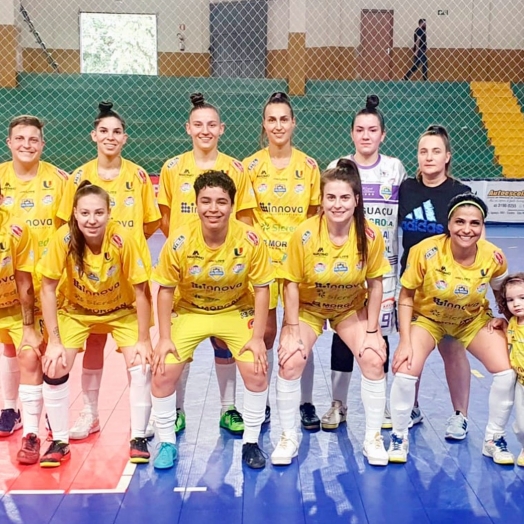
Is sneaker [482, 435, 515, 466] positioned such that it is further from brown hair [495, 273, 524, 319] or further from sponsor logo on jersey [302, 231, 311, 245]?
sponsor logo on jersey [302, 231, 311, 245]

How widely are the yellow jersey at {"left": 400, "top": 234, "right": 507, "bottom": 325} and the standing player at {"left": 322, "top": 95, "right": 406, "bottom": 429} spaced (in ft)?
0.98

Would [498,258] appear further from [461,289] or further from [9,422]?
[9,422]

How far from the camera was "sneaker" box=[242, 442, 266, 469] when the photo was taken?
3121 mm

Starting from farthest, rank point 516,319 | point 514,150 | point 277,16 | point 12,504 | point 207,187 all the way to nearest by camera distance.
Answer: point 277,16 → point 514,150 → point 516,319 → point 207,187 → point 12,504

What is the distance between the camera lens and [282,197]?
3.56 metres

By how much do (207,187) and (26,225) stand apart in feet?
2.89

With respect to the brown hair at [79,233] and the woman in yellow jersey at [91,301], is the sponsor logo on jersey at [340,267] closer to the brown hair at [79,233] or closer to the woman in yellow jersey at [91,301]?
the woman in yellow jersey at [91,301]

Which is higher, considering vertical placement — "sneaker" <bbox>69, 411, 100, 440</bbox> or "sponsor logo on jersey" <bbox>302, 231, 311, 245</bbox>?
"sponsor logo on jersey" <bbox>302, 231, 311, 245</bbox>

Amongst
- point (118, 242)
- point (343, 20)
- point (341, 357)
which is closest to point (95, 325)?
point (118, 242)

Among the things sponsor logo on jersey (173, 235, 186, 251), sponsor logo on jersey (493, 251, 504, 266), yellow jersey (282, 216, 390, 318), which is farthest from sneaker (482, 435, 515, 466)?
sponsor logo on jersey (173, 235, 186, 251)

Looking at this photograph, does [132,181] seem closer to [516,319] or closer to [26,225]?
[26,225]

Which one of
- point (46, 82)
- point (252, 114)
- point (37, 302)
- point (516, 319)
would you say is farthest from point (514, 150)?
point (37, 302)

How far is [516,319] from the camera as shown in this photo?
3182mm

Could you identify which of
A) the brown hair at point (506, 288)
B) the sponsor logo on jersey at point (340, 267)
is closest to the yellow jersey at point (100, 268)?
the sponsor logo on jersey at point (340, 267)
